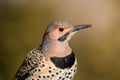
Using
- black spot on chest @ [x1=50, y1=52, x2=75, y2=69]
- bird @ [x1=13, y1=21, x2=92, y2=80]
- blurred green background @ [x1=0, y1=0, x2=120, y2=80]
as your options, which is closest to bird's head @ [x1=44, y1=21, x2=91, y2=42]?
bird @ [x1=13, y1=21, x2=92, y2=80]

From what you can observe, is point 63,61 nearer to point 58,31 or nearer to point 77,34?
point 58,31

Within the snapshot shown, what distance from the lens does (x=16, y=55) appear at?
1090cm

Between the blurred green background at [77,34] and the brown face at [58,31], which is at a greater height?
the brown face at [58,31]

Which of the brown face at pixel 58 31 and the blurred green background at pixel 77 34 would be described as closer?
the brown face at pixel 58 31

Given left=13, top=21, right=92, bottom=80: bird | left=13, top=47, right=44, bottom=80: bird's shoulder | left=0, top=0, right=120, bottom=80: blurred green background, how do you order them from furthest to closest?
left=0, top=0, right=120, bottom=80: blurred green background → left=13, top=47, right=44, bottom=80: bird's shoulder → left=13, top=21, right=92, bottom=80: bird

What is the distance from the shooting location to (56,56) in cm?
724

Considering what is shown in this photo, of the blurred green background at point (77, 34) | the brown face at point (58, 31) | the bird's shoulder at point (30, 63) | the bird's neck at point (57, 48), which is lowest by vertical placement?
the blurred green background at point (77, 34)

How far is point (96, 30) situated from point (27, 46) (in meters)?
1.43

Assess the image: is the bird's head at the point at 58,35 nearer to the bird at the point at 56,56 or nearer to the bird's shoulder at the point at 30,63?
the bird at the point at 56,56

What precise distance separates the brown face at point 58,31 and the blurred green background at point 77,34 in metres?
3.28

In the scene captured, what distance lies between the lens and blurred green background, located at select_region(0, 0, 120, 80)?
10.8m

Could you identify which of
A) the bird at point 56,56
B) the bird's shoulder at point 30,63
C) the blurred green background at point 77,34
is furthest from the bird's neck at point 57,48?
the blurred green background at point 77,34

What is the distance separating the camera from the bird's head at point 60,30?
283 inches

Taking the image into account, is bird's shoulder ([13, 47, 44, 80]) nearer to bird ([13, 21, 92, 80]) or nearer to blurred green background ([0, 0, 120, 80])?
bird ([13, 21, 92, 80])
